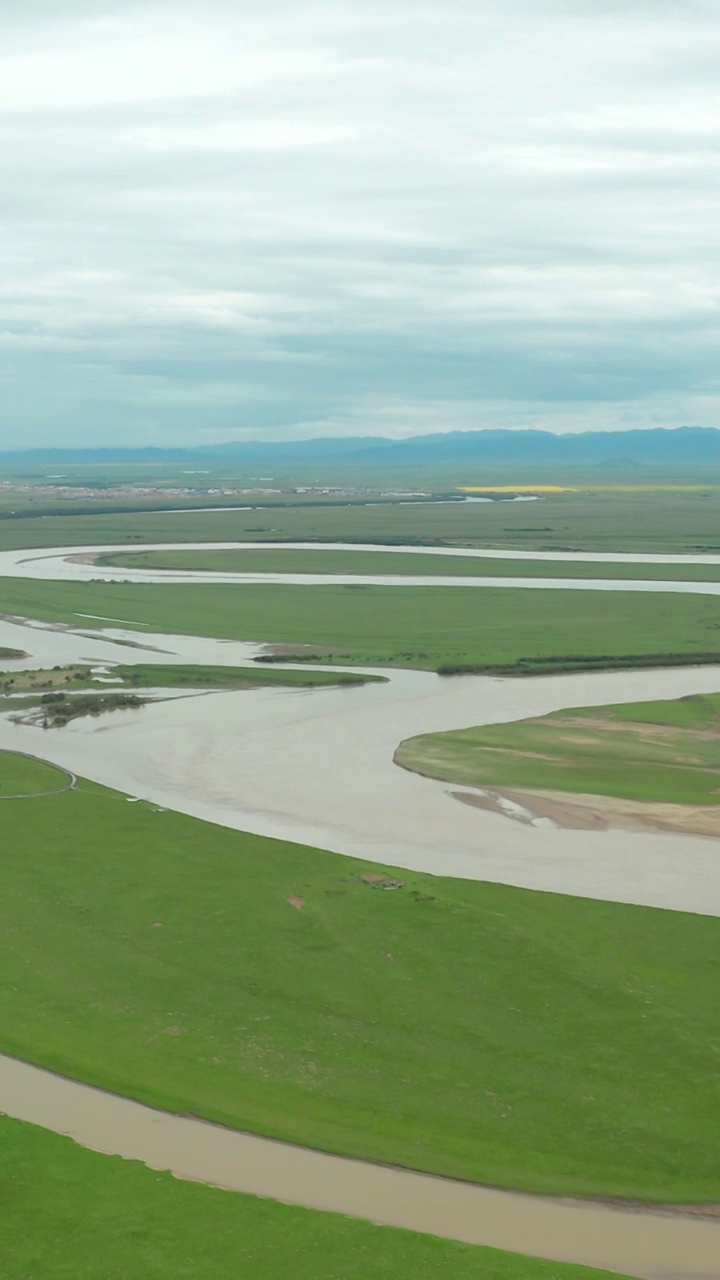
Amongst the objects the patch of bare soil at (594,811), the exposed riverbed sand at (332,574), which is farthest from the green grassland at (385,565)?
the patch of bare soil at (594,811)

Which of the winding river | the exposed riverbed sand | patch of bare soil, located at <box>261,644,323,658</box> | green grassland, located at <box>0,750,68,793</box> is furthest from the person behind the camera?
the exposed riverbed sand

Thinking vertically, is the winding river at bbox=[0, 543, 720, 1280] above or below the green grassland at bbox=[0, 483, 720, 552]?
below

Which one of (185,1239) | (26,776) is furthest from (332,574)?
(185,1239)

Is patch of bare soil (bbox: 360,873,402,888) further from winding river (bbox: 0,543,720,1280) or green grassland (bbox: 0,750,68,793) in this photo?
green grassland (bbox: 0,750,68,793)

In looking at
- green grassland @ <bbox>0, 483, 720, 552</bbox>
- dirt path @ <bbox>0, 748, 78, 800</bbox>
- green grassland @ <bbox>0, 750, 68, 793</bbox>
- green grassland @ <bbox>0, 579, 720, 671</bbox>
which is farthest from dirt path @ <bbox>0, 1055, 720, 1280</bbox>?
green grassland @ <bbox>0, 483, 720, 552</bbox>

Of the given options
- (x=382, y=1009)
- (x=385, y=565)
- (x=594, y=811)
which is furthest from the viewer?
(x=385, y=565)

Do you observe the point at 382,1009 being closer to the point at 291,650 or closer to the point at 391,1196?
the point at 391,1196
